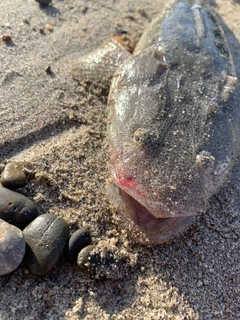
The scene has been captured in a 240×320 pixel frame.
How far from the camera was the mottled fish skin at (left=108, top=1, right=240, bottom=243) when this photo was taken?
8.94ft

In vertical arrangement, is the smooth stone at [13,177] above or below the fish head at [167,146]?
below

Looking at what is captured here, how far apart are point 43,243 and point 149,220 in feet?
2.85

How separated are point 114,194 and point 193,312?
3.65 feet

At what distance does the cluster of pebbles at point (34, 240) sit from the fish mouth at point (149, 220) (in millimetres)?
394

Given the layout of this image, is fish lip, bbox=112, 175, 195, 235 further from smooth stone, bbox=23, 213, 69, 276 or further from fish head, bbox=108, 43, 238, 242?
smooth stone, bbox=23, 213, 69, 276

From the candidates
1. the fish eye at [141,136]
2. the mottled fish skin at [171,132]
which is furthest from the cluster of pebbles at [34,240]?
the fish eye at [141,136]

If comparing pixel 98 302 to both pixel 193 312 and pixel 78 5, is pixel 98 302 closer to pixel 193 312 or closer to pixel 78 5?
pixel 193 312

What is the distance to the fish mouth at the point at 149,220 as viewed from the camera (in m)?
2.86

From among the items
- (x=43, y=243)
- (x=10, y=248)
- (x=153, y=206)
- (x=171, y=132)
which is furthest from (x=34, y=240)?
(x=171, y=132)

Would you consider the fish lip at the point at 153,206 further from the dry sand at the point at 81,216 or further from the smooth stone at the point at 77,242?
the smooth stone at the point at 77,242

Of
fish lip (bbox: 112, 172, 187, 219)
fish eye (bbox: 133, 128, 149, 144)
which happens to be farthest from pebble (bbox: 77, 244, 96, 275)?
fish eye (bbox: 133, 128, 149, 144)

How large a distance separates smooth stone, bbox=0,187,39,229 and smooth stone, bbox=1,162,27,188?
0.34 feet

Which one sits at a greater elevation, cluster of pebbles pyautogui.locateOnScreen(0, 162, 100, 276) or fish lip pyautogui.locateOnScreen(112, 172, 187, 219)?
fish lip pyautogui.locateOnScreen(112, 172, 187, 219)

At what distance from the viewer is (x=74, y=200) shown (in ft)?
9.93
